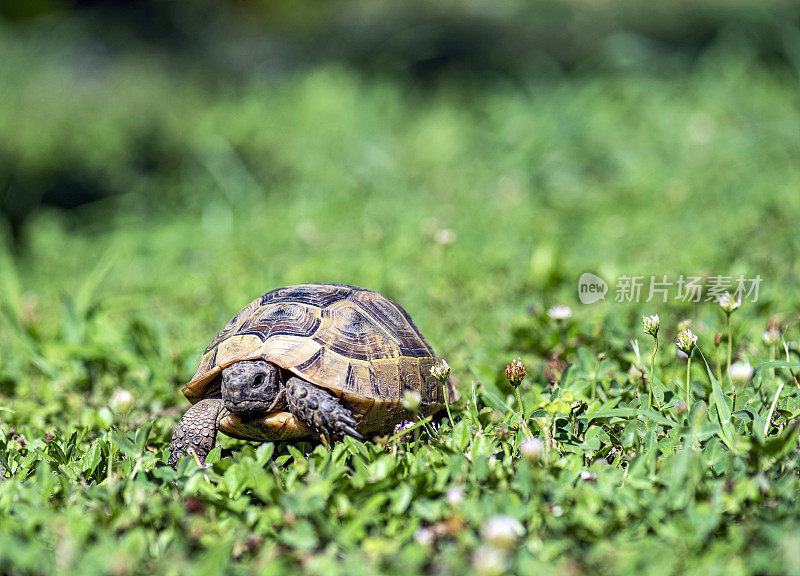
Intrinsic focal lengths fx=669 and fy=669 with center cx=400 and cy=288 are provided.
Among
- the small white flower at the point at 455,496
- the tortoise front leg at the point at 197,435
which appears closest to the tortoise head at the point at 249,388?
the tortoise front leg at the point at 197,435

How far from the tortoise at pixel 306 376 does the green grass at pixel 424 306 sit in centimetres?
11

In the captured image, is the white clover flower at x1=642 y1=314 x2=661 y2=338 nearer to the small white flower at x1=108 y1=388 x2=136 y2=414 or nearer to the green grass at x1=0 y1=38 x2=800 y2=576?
the green grass at x1=0 y1=38 x2=800 y2=576

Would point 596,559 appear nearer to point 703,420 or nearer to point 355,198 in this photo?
point 703,420

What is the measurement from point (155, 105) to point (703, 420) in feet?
28.8

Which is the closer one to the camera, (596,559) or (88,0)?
(596,559)

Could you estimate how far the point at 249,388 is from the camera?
2168mm

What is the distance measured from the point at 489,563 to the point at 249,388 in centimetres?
104

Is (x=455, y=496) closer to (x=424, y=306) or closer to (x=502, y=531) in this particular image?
(x=502, y=531)

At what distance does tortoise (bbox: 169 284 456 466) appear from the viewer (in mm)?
2186

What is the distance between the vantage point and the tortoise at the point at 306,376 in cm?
219

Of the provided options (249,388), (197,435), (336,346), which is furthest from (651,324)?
(197,435)

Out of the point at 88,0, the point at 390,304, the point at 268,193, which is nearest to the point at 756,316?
the point at 390,304

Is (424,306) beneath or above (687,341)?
beneath

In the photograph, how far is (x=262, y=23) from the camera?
11750 mm
